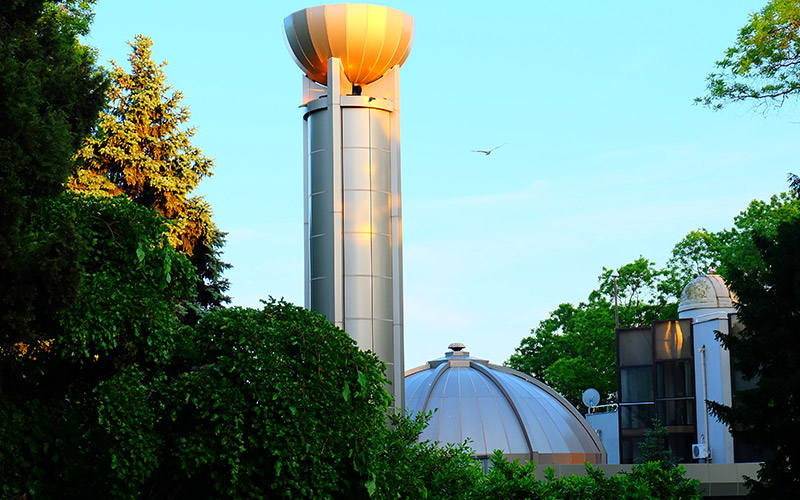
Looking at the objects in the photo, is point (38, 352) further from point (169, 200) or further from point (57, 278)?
point (169, 200)

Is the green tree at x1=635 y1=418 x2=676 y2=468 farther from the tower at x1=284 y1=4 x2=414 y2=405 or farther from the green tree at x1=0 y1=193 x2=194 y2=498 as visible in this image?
the green tree at x1=0 y1=193 x2=194 y2=498

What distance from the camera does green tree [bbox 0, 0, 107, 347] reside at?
1191 centimetres

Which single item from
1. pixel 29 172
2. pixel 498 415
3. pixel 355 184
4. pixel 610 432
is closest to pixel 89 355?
pixel 29 172

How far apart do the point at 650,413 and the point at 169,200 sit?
69.5 feet

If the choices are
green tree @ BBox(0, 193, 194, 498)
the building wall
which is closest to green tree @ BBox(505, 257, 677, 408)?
the building wall

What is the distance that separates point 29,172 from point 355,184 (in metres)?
13.2

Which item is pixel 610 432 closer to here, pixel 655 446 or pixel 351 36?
pixel 655 446

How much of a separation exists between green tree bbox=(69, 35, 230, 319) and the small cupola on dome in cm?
1799

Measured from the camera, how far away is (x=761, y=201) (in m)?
55.9

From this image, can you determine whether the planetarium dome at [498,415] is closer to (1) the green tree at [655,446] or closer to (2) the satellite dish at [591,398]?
(1) the green tree at [655,446]

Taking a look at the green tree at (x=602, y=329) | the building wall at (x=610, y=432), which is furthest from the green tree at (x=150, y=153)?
the green tree at (x=602, y=329)

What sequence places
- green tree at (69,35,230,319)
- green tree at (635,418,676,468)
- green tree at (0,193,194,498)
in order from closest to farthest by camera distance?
green tree at (0,193,194,498), green tree at (69,35,230,319), green tree at (635,418,676,468)

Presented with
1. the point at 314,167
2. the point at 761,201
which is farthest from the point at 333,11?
the point at 761,201

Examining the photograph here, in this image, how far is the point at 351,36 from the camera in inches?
999
